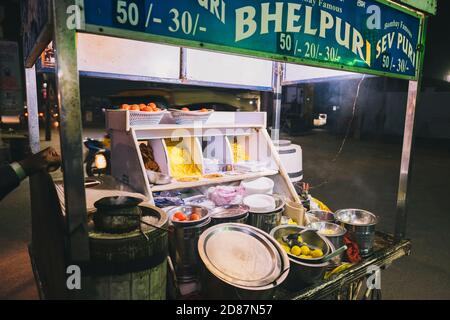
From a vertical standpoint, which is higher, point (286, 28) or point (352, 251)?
point (286, 28)

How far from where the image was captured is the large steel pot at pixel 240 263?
225 cm

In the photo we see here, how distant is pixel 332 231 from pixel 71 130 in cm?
309

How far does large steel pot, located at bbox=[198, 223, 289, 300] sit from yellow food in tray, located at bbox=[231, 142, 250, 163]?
77.2 inches

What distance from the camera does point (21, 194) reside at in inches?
340

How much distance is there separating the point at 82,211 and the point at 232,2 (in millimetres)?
1758

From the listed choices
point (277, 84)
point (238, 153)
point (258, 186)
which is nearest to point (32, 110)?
point (238, 153)

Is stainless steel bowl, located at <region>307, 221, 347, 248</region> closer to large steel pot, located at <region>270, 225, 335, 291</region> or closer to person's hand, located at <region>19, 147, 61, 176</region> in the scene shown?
large steel pot, located at <region>270, 225, 335, 291</region>

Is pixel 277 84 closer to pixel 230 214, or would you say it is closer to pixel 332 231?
pixel 332 231

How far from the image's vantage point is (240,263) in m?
2.51

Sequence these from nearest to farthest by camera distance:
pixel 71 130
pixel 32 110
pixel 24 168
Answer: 1. pixel 71 130
2. pixel 24 168
3. pixel 32 110

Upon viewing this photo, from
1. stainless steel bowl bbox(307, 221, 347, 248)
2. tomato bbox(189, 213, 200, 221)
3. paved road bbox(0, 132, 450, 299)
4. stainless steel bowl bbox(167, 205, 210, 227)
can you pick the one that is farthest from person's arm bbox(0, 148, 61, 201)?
stainless steel bowl bbox(307, 221, 347, 248)

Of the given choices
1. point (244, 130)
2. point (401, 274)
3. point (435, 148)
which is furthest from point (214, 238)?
point (435, 148)

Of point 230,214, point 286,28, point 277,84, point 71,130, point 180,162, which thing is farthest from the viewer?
point 277,84
